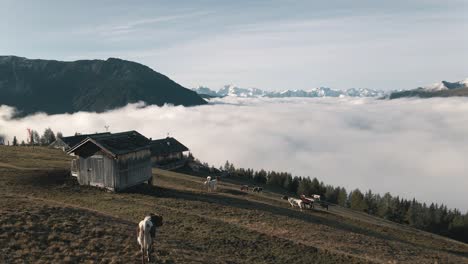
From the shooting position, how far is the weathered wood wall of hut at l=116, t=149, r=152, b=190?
46.9 m

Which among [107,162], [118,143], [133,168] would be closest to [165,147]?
[133,168]

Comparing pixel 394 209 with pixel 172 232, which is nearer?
pixel 172 232

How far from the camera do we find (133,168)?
4972cm

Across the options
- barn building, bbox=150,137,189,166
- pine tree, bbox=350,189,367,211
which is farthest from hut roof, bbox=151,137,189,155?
pine tree, bbox=350,189,367,211

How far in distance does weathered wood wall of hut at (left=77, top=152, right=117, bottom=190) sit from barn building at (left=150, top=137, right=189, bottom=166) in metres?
54.0

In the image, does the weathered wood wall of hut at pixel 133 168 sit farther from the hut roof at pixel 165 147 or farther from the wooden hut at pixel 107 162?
the hut roof at pixel 165 147

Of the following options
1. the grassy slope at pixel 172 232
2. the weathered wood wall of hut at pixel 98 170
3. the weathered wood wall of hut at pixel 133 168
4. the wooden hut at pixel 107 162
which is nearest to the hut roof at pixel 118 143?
the wooden hut at pixel 107 162

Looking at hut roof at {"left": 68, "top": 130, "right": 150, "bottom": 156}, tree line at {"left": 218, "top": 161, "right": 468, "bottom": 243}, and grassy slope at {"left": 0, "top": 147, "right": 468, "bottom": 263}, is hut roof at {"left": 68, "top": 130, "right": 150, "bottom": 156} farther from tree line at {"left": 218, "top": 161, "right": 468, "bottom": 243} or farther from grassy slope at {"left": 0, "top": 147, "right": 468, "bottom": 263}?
tree line at {"left": 218, "top": 161, "right": 468, "bottom": 243}

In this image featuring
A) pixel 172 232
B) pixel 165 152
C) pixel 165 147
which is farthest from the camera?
pixel 165 147

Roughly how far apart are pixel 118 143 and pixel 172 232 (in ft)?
79.3

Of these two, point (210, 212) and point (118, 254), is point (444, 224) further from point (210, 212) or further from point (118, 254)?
point (118, 254)

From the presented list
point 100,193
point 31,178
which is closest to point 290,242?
point 100,193

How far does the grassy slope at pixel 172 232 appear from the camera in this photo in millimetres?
22234

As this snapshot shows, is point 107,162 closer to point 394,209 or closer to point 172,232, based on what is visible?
point 172,232
